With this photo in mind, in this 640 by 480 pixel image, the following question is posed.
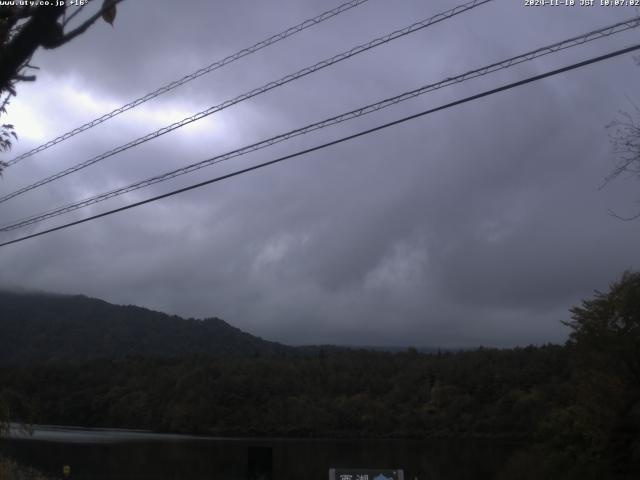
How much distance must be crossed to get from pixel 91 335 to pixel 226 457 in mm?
109858

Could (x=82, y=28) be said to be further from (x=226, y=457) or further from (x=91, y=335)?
(x=91, y=335)

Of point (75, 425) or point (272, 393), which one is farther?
point (272, 393)

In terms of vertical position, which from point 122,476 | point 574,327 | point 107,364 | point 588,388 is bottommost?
point 122,476

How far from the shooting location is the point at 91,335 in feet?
566

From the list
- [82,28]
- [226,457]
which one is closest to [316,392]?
[226,457]

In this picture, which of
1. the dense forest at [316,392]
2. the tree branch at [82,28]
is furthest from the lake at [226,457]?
the tree branch at [82,28]

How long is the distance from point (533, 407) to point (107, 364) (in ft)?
222

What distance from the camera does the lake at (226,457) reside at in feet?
179

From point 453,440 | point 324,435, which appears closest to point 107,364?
point 324,435

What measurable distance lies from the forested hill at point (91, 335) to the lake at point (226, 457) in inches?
1817

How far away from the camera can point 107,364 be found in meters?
127

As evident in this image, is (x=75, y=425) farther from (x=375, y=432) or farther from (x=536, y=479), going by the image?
(x=536, y=479)

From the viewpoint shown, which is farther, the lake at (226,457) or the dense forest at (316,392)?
the dense forest at (316,392)

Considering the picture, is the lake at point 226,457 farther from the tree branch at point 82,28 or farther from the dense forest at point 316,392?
the tree branch at point 82,28
